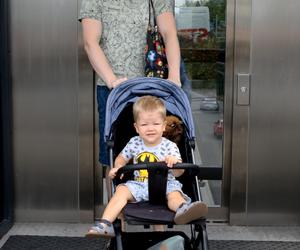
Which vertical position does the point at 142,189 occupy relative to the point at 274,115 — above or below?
below

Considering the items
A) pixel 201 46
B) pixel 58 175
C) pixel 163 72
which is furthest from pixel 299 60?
pixel 58 175

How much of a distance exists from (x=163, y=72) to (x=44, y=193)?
1854 mm

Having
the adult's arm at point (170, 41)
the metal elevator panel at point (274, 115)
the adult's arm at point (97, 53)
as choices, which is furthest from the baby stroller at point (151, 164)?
the metal elevator panel at point (274, 115)

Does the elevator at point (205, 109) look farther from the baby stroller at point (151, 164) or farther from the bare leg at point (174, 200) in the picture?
the bare leg at point (174, 200)

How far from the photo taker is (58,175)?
5215mm

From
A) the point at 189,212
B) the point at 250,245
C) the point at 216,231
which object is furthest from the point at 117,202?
the point at 216,231

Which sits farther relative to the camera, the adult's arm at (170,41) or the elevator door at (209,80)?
the elevator door at (209,80)

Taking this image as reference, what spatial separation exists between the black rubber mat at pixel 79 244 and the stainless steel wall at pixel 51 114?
0.37m

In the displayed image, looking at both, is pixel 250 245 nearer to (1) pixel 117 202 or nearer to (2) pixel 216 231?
(2) pixel 216 231

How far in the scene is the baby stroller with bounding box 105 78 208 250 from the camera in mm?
3264

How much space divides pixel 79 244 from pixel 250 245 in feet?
4.49

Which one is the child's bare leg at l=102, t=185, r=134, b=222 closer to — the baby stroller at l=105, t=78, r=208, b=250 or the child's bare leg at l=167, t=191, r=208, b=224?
the baby stroller at l=105, t=78, r=208, b=250

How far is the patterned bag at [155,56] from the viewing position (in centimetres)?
397

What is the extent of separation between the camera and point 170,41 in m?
4.02
